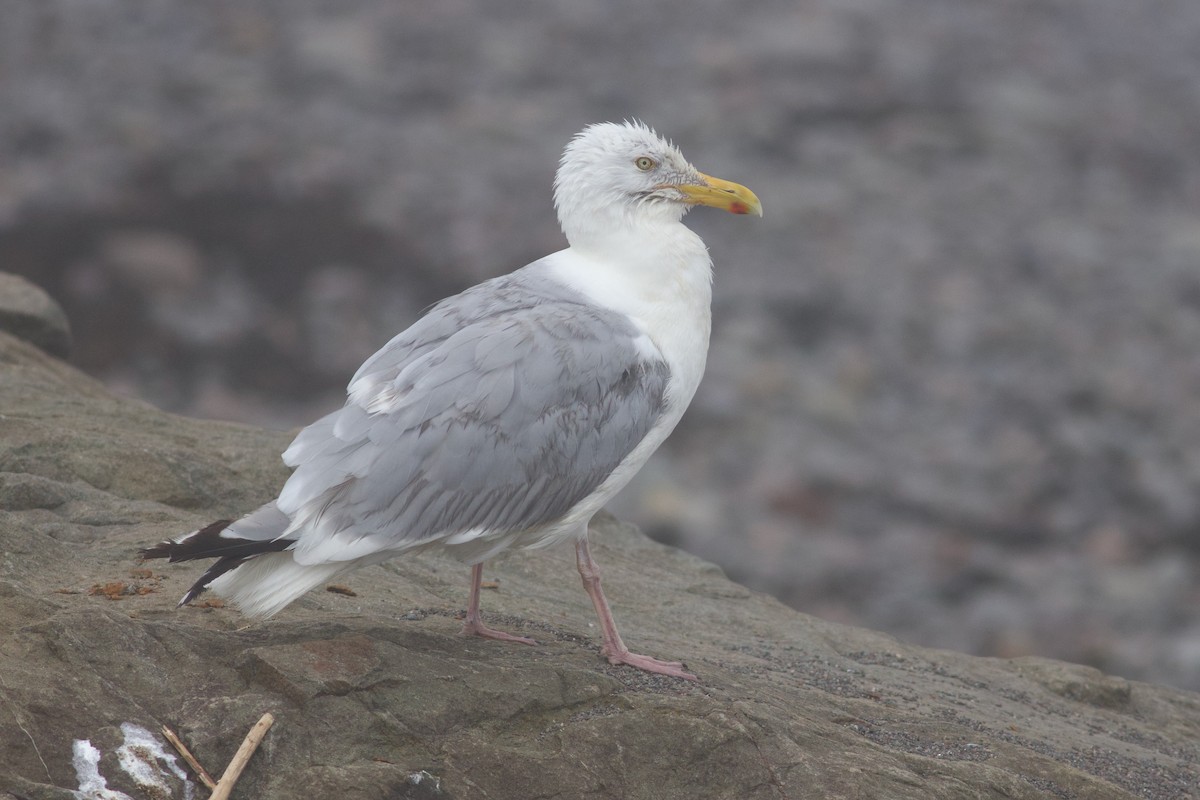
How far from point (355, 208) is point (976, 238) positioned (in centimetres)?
608

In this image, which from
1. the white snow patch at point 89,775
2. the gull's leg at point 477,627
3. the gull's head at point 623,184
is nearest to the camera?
the white snow patch at point 89,775

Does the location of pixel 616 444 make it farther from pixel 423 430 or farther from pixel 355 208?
pixel 355 208

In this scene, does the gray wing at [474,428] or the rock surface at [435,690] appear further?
the gray wing at [474,428]

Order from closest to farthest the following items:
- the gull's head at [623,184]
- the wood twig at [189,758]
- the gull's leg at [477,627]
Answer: the wood twig at [189,758] < the gull's leg at [477,627] < the gull's head at [623,184]

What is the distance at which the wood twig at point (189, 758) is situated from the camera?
3.91m

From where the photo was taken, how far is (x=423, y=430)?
4637mm

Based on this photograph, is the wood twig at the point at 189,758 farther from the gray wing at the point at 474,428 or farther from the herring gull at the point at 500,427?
the gray wing at the point at 474,428

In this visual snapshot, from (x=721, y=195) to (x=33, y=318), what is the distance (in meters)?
4.51

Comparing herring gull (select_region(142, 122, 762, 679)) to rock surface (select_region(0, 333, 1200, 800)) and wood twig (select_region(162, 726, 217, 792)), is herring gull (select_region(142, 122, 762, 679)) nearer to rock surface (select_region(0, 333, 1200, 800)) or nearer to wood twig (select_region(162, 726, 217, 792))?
rock surface (select_region(0, 333, 1200, 800))

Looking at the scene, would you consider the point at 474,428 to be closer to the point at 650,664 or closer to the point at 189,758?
the point at 650,664

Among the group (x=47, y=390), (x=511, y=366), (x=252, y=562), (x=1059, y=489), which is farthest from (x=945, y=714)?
(x=1059, y=489)

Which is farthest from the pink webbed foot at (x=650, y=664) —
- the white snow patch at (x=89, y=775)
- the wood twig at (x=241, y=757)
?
the white snow patch at (x=89, y=775)

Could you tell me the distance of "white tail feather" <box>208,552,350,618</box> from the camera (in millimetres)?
4453

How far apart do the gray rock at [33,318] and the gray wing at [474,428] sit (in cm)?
429
